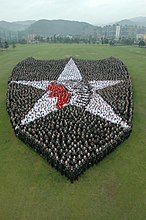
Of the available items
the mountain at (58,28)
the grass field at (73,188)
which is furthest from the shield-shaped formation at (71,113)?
the mountain at (58,28)

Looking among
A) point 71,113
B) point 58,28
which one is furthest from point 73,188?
point 58,28

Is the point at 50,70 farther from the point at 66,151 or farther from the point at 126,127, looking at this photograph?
the point at 66,151

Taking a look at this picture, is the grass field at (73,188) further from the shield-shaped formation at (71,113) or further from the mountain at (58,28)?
the mountain at (58,28)

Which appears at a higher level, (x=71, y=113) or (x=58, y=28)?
(x=58, y=28)

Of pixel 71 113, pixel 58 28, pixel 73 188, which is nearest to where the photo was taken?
pixel 73 188

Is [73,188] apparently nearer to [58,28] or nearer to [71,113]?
[71,113]

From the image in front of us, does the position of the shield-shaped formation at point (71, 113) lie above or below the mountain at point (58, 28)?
below

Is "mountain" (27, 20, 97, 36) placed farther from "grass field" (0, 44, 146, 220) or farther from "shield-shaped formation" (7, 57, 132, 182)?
"grass field" (0, 44, 146, 220)
